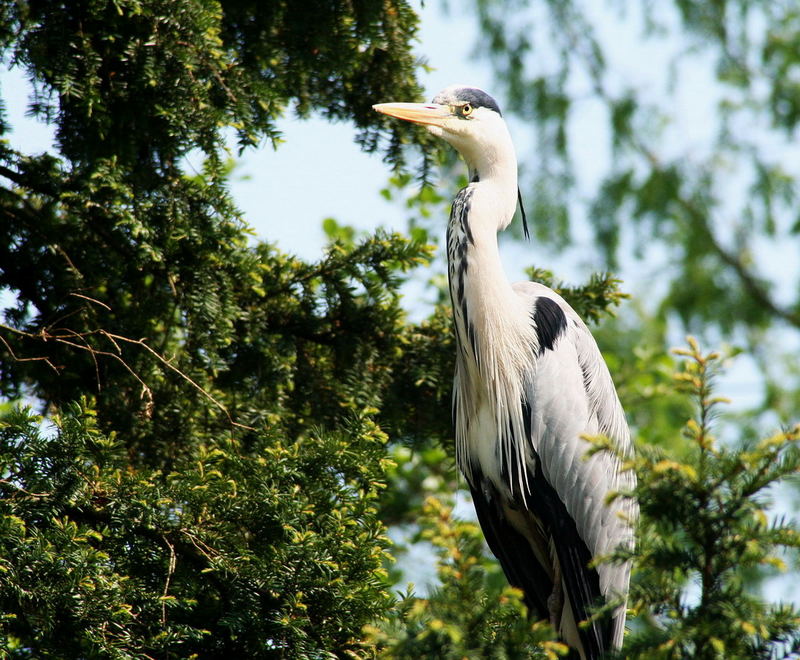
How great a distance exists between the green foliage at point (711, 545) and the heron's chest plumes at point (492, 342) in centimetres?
171

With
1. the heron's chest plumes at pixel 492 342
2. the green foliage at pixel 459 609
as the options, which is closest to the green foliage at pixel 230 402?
the green foliage at pixel 459 609

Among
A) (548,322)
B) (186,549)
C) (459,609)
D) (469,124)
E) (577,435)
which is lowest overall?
(459,609)

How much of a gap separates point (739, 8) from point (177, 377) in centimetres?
940

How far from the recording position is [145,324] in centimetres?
334

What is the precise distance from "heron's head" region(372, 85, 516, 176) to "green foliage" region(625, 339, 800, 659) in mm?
2187

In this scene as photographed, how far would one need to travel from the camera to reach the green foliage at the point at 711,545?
5.19 feet

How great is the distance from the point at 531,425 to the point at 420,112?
1421 millimetres

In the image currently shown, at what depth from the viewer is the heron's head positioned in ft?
12.2

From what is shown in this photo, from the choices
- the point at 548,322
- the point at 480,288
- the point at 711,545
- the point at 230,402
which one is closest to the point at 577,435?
the point at 548,322

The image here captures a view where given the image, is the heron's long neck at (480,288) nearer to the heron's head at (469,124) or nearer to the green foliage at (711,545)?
the heron's head at (469,124)

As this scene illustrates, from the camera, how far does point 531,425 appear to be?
133 inches

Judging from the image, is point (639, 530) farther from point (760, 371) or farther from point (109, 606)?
point (760, 371)

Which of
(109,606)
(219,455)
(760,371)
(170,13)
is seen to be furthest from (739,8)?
(109,606)

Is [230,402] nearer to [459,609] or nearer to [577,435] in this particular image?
[577,435]
